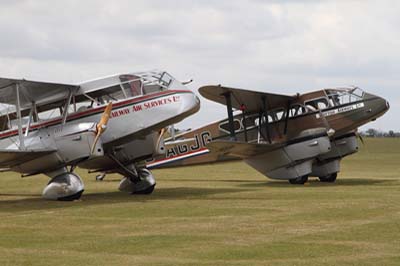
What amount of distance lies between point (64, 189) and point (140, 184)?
3.48 m

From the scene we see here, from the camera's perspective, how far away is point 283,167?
86.5 feet

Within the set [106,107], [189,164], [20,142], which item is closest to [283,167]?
[189,164]

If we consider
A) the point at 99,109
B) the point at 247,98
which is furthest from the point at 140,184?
the point at 247,98

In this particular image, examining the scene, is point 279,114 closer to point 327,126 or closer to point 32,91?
point 327,126

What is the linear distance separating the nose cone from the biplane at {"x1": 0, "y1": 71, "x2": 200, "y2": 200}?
807 centimetres

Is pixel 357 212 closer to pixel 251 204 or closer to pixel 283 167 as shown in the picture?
pixel 251 204

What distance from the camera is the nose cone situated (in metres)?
26.1

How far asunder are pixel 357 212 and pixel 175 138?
15.2m

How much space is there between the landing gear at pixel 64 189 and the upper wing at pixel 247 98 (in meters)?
7.13

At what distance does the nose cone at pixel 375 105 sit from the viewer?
1029 inches

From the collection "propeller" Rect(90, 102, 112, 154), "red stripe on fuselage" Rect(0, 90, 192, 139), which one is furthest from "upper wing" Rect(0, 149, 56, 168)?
"propeller" Rect(90, 102, 112, 154)

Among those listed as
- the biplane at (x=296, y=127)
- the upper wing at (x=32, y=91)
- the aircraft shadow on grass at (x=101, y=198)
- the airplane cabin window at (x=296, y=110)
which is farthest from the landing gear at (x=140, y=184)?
the airplane cabin window at (x=296, y=110)

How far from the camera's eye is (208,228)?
13.3m

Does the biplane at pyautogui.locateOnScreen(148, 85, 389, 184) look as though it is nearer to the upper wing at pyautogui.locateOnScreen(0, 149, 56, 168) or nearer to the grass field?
the grass field
